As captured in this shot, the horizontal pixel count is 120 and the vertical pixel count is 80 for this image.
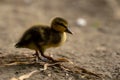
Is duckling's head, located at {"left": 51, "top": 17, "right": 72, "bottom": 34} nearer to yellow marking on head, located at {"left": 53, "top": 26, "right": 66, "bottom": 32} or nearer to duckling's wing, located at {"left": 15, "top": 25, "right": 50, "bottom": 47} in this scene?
yellow marking on head, located at {"left": 53, "top": 26, "right": 66, "bottom": 32}

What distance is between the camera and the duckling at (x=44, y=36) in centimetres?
517

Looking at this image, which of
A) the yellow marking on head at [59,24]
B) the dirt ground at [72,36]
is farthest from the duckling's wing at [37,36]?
the dirt ground at [72,36]

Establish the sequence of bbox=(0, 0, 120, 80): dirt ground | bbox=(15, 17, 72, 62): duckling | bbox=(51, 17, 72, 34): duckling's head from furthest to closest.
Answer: bbox=(51, 17, 72, 34): duckling's head < bbox=(15, 17, 72, 62): duckling < bbox=(0, 0, 120, 80): dirt ground

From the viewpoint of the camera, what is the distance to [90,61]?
5727 mm

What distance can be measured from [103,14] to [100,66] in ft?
20.3

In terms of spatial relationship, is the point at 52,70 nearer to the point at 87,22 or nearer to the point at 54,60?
the point at 54,60

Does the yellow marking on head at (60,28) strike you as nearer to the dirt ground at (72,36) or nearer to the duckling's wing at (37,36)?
the duckling's wing at (37,36)

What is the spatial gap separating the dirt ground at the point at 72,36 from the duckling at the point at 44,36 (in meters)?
0.27

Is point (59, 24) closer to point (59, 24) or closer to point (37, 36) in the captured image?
point (59, 24)

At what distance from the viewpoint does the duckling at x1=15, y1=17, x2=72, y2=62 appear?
5174 mm

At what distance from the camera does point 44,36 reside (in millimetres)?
5172

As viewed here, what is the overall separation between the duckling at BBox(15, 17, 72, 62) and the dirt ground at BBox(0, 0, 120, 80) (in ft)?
0.88

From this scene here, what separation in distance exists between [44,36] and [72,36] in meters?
4.44

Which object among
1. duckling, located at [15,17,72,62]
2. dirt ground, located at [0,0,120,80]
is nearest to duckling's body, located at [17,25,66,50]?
duckling, located at [15,17,72,62]
